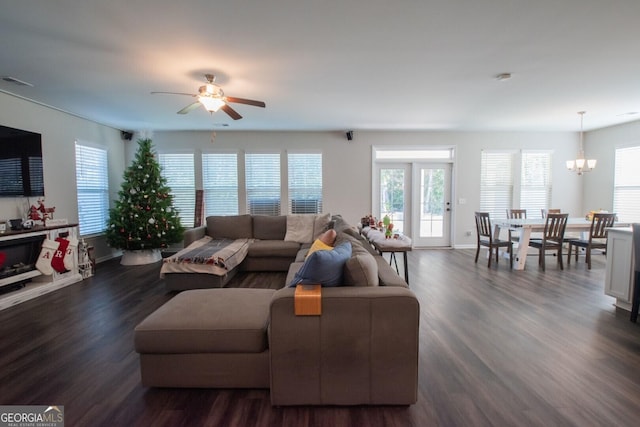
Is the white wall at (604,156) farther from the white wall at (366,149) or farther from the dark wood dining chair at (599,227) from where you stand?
the dark wood dining chair at (599,227)

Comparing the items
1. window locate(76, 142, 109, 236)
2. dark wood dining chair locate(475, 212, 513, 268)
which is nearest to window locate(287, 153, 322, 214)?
dark wood dining chair locate(475, 212, 513, 268)

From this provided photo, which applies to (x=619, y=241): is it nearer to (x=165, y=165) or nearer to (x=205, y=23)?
(x=205, y=23)

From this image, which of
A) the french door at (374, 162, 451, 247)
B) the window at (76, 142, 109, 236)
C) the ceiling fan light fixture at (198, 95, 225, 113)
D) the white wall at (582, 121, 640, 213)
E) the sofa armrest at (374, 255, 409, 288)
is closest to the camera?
the sofa armrest at (374, 255, 409, 288)

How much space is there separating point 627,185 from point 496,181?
7.13 feet

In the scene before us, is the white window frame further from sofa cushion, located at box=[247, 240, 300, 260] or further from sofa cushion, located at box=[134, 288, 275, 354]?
sofa cushion, located at box=[134, 288, 275, 354]

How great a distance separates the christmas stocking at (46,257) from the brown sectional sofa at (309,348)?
10.1ft

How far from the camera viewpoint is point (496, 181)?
644cm

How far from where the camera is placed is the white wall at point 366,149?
6215 millimetres

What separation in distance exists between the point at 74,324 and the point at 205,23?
307 centimetres

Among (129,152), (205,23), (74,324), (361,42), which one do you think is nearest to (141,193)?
(129,152)

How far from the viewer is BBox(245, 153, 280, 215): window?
6.26 m

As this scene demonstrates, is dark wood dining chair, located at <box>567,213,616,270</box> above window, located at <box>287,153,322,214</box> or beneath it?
beneath

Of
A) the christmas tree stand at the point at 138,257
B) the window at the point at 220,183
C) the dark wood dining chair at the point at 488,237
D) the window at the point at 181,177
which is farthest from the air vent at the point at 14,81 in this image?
the dark wood dining chair at the point at 488,237

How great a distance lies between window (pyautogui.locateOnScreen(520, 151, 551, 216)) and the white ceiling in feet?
5.96
